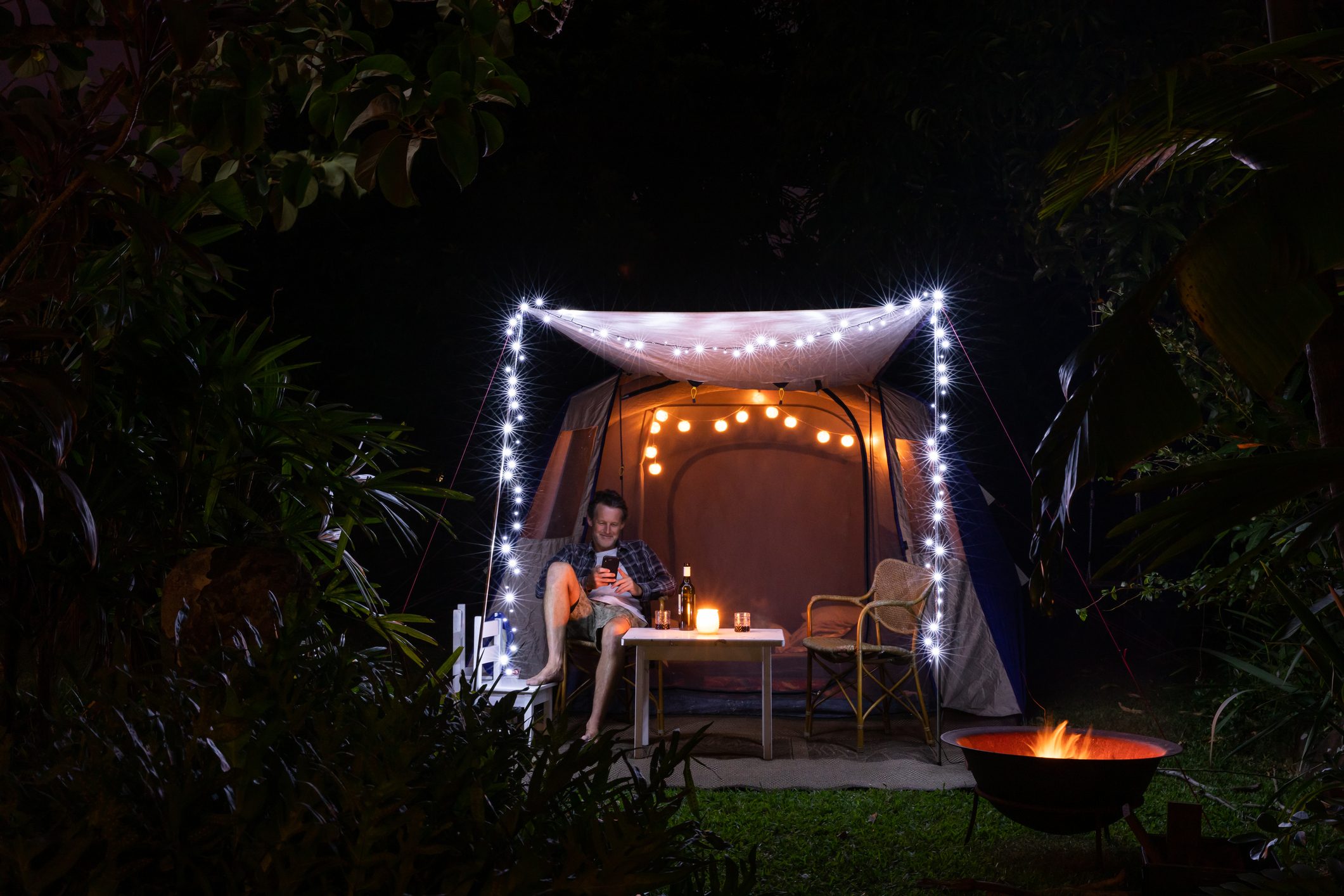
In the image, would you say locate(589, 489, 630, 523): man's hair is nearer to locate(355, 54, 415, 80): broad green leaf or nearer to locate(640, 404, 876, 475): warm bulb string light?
Result: locate(640, 404, 876, 475): warm bulb string light

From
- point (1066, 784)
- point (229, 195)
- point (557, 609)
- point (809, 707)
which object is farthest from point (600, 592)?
point (229, 195)

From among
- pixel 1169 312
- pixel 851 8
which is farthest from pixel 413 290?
pixel 1169 312

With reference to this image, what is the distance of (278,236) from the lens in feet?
27.2

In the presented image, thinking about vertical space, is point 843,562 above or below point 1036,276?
below

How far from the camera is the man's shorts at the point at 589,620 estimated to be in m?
5.34

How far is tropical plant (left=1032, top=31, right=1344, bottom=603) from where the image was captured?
1.33m

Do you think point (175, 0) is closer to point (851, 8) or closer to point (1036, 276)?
point (1036, 276)

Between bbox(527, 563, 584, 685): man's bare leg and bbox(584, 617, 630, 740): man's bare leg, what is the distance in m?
0.22

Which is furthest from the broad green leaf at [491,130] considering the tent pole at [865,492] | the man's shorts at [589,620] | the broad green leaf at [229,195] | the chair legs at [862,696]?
the tent pole at [865,492]

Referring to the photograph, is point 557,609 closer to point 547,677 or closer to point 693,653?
point 547,677

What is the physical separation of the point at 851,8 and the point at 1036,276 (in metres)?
2.32

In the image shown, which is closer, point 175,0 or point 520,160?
point 175,0

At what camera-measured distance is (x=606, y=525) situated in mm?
5527

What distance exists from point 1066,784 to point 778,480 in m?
3.72
